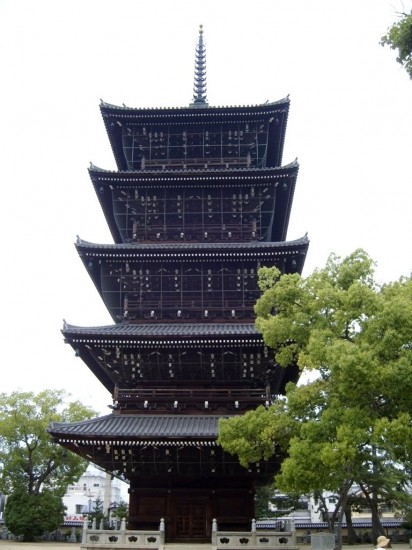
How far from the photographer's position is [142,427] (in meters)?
21.7

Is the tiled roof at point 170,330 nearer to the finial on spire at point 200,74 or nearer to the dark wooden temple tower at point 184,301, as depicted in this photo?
the dark wooden temple tower at point 184,301

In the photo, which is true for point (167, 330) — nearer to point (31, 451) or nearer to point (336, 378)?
point (336, 378)

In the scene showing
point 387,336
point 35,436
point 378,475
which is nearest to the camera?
point 387,336

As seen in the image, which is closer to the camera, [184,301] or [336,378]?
[336,378]

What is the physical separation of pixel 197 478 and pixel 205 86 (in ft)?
89.3

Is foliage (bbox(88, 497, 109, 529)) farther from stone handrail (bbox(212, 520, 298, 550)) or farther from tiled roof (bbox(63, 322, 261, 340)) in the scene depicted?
tiled roof (bbox(63, 322, 261, 340))

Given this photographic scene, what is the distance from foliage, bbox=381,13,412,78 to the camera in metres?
11.1

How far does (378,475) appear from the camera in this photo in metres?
36.1

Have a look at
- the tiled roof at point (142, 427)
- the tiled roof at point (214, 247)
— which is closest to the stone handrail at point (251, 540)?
the tiled roof at point (142, 427)

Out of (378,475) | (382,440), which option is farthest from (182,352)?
(378,475)

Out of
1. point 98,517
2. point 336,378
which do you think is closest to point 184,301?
point 336,378

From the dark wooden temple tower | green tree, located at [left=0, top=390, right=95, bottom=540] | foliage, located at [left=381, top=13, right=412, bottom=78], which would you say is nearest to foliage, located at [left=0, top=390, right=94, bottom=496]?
green tree, located at [left=0, top=390, right=95, bottom=540]

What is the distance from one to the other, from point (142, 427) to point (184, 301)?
676cm

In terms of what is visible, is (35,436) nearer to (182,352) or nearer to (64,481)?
(64,481)
